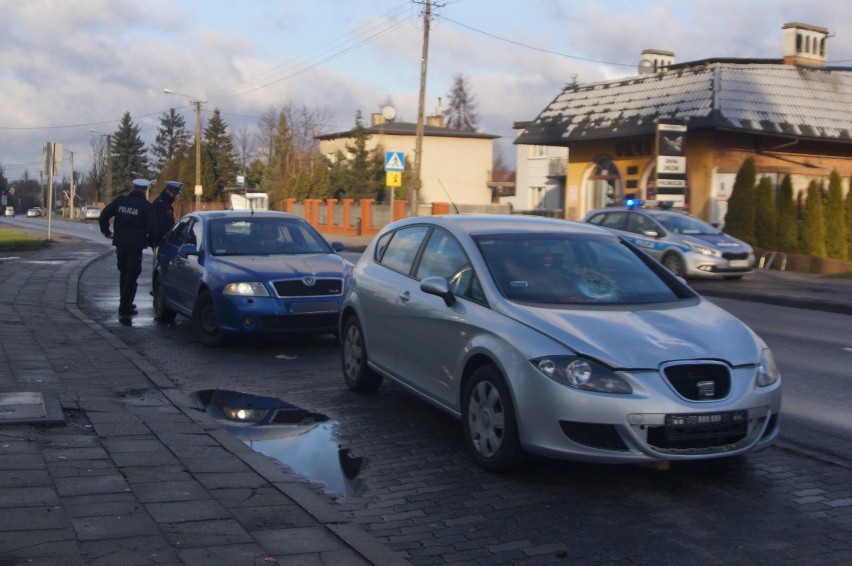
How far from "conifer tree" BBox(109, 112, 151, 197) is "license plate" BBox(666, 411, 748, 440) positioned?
11540 centimetres

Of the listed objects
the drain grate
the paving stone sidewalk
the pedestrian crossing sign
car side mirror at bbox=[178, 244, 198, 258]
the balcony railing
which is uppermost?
the balcony railing

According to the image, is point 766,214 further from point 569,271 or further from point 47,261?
point 569,271

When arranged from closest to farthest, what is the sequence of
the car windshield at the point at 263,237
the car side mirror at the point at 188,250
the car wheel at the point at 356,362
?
the car wheel at the point at 356,362, the car side mirror at the point at 188,250, the car windshield at the point at 263,237

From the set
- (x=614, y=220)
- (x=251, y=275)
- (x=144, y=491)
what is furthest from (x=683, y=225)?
(x=144, y=491)

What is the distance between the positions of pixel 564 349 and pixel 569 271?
1.29m

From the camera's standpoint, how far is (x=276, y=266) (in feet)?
36.1

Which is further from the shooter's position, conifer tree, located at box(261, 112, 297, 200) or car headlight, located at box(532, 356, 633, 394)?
conifer tree, located at box(261, 112, 297, 200)

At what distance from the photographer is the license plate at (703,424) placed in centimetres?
539

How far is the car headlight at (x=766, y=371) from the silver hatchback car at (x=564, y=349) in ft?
0.04

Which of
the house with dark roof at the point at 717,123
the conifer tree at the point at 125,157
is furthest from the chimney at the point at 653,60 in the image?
the conifer tree at the point at 125,157

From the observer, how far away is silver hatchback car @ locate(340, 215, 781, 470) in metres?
5.44

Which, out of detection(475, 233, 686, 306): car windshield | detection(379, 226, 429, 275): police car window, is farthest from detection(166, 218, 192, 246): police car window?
detection(475, 233, 686, 306): car windshield

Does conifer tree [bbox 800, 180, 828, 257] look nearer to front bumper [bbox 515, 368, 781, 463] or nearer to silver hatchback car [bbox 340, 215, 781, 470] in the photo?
silver hatchback car [bbox 340, 215, 781, 470]

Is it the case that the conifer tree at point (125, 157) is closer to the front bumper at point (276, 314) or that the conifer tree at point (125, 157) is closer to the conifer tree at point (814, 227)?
the conifer tree at point (814, 227)
